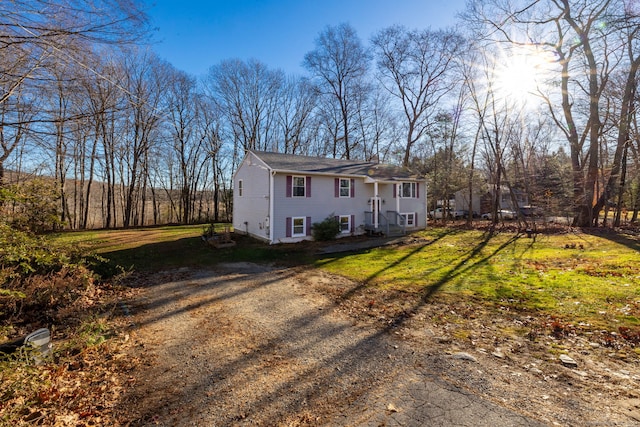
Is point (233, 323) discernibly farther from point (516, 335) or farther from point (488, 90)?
point (488, 90)

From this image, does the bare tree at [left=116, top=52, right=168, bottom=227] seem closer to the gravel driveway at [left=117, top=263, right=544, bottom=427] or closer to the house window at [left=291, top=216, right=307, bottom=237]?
the house window at [left=291, top=216, right=307, bottom=237]

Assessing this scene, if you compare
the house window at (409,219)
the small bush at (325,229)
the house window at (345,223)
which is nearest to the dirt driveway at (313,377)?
the small bush at (325,229)

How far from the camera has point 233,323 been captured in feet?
17.5

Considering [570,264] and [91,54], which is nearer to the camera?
[91,54]

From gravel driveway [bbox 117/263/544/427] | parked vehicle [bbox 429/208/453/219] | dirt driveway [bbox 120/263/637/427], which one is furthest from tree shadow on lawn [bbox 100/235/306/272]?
parked vehicle [bbox 429/208/453/219]

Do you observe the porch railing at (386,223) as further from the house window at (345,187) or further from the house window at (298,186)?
the house window at (298,186)

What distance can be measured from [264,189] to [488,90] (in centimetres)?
1849

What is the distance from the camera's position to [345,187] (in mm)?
16734

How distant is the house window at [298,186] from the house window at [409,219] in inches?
318

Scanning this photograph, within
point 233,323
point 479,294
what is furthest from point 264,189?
point 479,294

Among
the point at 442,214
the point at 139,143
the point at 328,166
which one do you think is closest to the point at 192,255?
the point at 328,166

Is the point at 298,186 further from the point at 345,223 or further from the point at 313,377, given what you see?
the point at 313,377

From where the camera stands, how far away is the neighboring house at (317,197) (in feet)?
47.9

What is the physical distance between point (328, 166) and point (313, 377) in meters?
14.6
